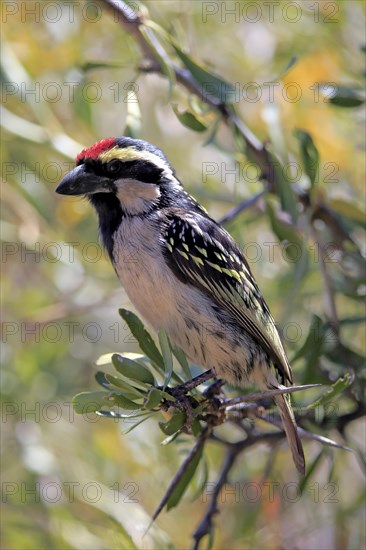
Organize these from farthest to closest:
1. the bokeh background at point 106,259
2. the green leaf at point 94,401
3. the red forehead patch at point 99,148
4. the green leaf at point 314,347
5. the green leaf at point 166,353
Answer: the bokeh background at point 106,259 → the red forehead patch at point 99,148 → the green leaf at point 314,347 → the green leaf at point 166,353 → the green leaf at point 94,401

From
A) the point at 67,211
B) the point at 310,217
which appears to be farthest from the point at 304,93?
the point at 67,211

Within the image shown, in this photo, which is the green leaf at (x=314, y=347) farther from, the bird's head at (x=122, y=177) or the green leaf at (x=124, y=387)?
the bird's head at (x=122, y=177)

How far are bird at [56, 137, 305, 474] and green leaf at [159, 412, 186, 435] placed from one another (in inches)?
24.7

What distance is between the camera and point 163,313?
3.23 m

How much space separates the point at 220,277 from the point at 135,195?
51 cm

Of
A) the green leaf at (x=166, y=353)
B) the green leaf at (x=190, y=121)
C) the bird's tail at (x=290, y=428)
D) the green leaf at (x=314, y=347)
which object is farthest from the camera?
the green leaf at (x=190, y=121)

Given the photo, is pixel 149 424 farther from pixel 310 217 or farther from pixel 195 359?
pixel 310 217

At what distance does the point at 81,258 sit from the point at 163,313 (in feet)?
3.42

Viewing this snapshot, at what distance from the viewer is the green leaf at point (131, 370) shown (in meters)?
2.45

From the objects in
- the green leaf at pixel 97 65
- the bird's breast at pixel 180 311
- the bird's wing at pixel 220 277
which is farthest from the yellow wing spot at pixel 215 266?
the green leaf at pixel 97 65

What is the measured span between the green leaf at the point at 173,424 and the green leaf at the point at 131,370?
0.13 metres

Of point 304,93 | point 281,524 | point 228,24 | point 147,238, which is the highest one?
point 228,24

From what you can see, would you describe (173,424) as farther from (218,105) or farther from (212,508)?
(218,105)

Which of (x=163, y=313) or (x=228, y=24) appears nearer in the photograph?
(x=163, y=313)
